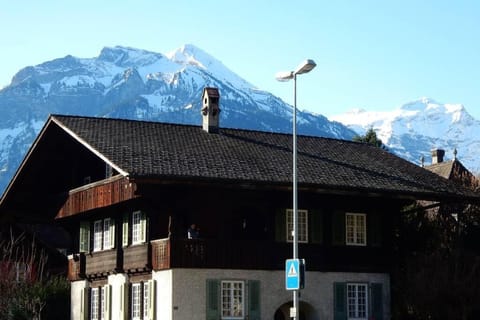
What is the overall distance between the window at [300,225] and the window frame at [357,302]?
8.55ft

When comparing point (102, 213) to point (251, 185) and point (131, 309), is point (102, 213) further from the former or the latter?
point (251, 185)

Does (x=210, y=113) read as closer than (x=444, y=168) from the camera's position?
Yes

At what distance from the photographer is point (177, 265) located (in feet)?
127

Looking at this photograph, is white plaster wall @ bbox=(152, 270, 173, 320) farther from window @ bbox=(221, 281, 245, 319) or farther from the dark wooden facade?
window @ bbox=(221, 281, 245, 319)

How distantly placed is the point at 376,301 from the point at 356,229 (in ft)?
9.90

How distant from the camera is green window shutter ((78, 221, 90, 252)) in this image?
156 feet

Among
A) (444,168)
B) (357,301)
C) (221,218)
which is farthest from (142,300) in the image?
(444,168)

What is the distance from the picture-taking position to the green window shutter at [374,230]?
43.8 metres

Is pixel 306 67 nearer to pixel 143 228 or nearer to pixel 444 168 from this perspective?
pixel 143 228

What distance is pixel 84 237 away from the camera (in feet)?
158

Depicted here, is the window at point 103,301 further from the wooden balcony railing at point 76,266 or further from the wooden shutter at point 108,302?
the wooden balcony railing at point 76,266


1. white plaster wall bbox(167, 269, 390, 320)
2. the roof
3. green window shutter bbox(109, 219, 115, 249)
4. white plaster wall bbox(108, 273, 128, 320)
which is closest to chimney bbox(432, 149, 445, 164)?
the roof

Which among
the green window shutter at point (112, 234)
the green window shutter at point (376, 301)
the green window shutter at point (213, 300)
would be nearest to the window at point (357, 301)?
the green window shutter at point (376, 301)

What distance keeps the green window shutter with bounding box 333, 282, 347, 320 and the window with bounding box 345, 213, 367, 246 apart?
2.01 metres
